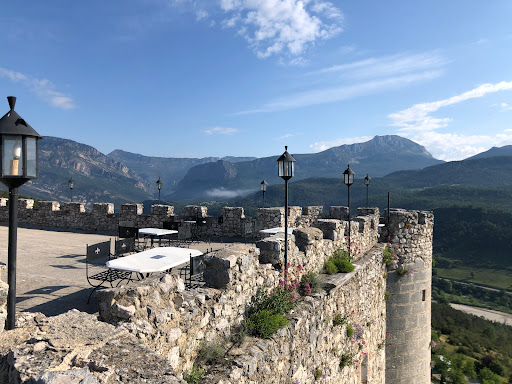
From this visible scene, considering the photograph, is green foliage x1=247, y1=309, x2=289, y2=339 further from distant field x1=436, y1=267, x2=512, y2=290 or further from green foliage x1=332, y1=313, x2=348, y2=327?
distant field x1=436, y1=267, x2=512, y2=290

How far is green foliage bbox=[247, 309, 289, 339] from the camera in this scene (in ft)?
14.0

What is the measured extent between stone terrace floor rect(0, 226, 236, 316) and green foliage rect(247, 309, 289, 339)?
2.26 metres

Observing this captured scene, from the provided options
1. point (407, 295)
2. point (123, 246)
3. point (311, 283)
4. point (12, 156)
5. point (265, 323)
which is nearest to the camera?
point (12, 156)

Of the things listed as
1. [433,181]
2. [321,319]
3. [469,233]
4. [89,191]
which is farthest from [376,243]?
[433,181]

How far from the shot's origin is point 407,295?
1110 cm

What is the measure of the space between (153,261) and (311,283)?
272 centimetres

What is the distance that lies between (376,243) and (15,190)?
406 inches

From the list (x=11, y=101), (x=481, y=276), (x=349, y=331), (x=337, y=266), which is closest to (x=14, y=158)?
(x=11, y=101)

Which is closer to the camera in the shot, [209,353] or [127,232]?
[209,353]

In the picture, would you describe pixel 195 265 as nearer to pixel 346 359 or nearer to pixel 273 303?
pixel 273 303

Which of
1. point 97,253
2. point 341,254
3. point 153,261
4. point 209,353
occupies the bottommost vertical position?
point 209,353

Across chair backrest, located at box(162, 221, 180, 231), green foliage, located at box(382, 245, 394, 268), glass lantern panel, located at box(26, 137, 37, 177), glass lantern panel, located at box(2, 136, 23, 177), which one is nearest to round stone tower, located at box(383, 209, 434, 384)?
green foliage, located at box(382, 245, 394, 268)

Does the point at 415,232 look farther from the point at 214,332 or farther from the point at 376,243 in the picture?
the point at 214,332

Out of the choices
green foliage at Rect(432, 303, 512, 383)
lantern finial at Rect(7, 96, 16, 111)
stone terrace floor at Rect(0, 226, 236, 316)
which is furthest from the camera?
green foliage at Rect(432, 303, 512, 383)
